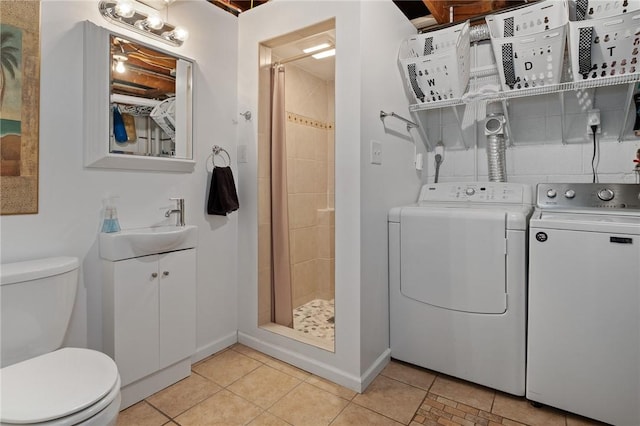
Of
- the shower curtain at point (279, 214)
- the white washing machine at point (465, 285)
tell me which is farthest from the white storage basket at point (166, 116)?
the white washing machine at point (465, 285)

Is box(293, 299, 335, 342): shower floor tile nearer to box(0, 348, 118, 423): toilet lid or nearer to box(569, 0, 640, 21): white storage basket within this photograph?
box(0, 348, 118, 423): toilet lid

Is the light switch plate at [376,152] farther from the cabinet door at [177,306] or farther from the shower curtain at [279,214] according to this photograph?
the cabinet door at [177,306]

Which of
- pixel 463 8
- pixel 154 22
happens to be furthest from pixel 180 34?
pixel 463 8

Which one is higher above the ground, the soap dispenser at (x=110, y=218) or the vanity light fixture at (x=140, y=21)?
the vanity light fixture at (x=140, y=21)

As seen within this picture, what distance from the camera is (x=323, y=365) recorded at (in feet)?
6.57

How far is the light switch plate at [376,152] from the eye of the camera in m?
1.93

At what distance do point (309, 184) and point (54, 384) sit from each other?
2.39 metres

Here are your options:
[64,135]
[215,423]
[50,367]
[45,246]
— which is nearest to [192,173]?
[64,135]

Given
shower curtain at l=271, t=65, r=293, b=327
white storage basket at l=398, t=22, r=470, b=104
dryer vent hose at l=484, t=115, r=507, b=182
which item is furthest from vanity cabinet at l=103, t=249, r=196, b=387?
dryer vent hose at l=484, t=115, r=507, b=182

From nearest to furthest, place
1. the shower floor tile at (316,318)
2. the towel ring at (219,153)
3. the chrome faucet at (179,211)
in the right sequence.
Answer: the chrome faucet at (179,211), the towel ring at (219,153), the shower floor tile at (316,318)

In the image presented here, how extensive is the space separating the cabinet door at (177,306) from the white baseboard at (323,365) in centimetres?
46

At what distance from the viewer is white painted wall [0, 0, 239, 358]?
4.96ft

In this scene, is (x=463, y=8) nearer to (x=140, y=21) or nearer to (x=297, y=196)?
(x=297, y=196)

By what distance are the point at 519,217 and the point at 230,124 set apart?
1831mm
